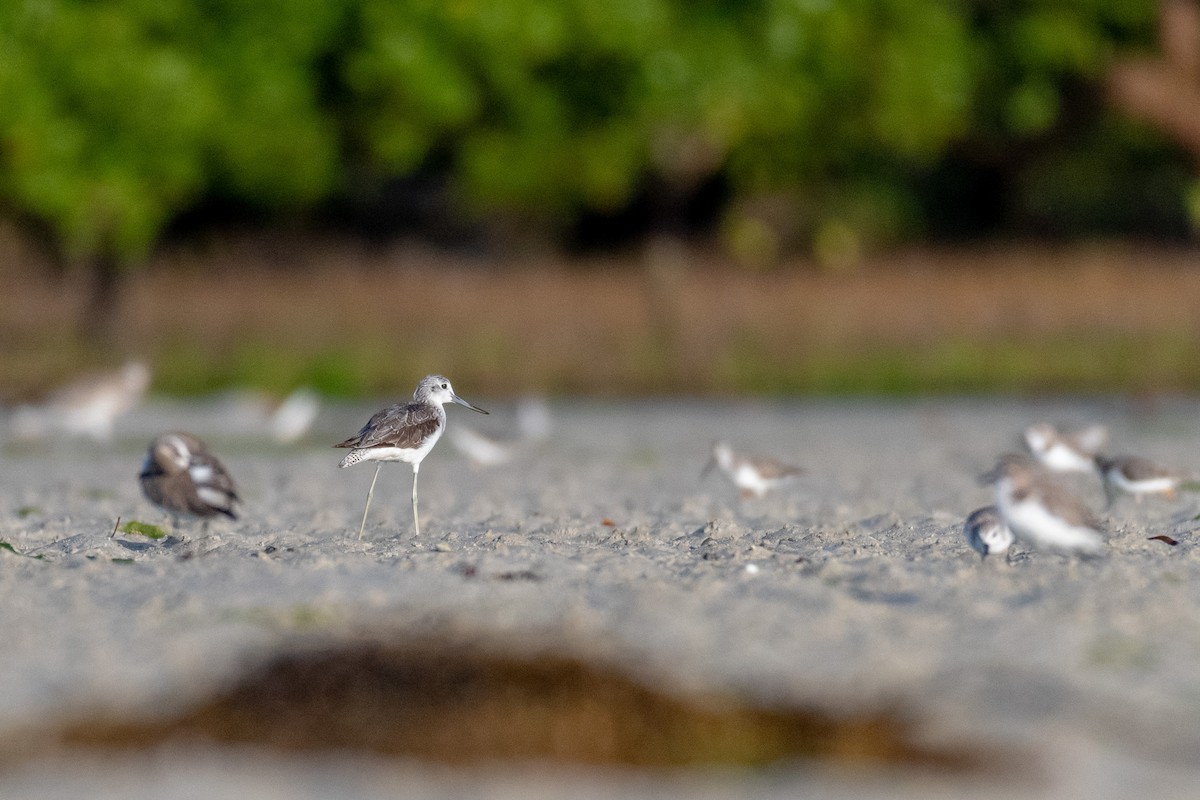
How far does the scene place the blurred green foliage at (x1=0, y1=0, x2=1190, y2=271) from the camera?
22.8m

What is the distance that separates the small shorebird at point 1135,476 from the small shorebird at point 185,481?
572cm

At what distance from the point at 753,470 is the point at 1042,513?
4.13m

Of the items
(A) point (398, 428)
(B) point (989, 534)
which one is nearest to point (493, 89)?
(A) point (398, 428)

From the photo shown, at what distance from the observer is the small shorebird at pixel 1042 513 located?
888 centimetres

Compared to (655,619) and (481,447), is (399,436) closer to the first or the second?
(655,619)

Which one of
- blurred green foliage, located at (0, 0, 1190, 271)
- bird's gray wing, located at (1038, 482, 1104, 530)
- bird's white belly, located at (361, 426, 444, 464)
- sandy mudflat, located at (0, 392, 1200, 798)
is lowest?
sandy mudflat, located at (0, 392, 1200, 798)

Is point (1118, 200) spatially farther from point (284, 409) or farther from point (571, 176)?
point (284, 409)

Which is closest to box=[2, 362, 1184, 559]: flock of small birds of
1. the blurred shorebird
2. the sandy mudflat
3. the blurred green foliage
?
the sandy mudflat

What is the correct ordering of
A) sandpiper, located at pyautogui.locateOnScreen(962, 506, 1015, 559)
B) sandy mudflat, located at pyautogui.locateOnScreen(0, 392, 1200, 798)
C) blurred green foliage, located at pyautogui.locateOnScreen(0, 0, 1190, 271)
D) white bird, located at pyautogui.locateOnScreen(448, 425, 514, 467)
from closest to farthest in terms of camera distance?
sandy mudflat, located at pyautogui.locateOnScreen(0, 392, 1200, 798) → sandpiper, located at pyautogui.locateOnScreen(962, 506, 1015, 559) → white bird, located at pyautogui.locateOnScreen(448, 425, 514, 467) → blurred green foliage, located at pyautogui.locateOnScreen(0, 0, 1190, 271)

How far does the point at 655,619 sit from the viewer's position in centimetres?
760

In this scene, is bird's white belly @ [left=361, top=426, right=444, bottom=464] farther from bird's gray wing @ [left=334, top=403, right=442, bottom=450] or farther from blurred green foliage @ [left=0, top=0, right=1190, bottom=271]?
blurred green foliage @ [left=0, top=0, right=1190, bottom=271]

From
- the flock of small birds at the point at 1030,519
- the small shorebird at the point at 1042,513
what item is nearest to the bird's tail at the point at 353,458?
the flock of small birds at the point at 1030,519

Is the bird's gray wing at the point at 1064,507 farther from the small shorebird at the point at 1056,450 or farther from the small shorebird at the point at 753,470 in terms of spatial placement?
the small shorebird at the point at 1056,450

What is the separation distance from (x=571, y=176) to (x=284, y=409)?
978cm
